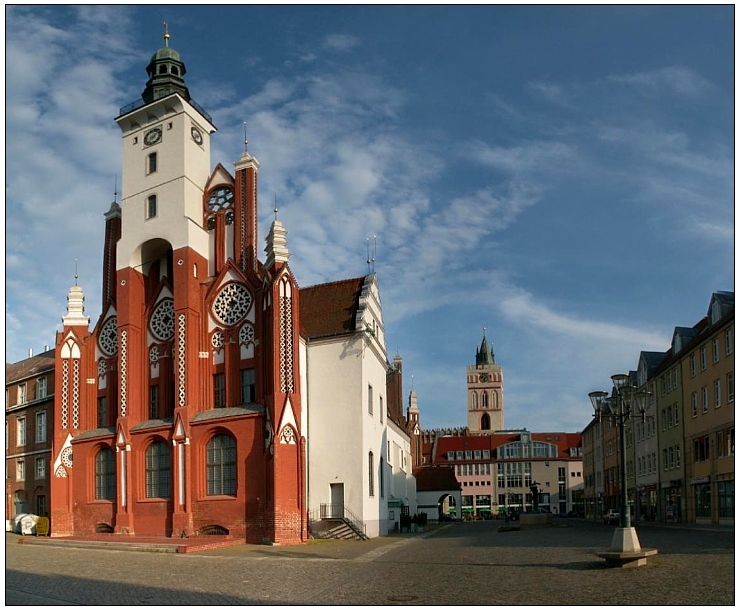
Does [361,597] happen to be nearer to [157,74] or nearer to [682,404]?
[157,74]

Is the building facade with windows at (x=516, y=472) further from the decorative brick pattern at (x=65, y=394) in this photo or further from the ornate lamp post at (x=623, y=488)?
the ornate lamp post at (x=623, y=488)

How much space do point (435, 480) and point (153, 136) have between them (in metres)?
54.0

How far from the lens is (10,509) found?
1977 inches

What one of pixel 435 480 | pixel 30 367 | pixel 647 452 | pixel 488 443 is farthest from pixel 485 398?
pixel 30 367

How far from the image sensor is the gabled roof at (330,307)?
44250mm

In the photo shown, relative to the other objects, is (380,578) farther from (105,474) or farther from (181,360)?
(105,474)

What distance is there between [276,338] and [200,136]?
13.4m

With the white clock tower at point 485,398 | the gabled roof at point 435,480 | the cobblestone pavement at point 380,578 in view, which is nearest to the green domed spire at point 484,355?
the white clock tower at point 485,398

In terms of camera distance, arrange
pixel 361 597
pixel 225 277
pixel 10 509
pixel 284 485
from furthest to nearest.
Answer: pixel 10 509
pixel 225 277
pixel 284 485
pixel 361 597

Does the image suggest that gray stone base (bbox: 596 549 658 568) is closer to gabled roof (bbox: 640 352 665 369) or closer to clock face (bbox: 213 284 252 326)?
clock face (bbox: 213 284 252 326)

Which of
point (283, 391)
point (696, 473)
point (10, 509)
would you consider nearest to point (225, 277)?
point (283, 391)

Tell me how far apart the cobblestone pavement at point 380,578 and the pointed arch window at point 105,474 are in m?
13.0

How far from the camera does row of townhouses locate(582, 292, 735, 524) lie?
47.0 meters

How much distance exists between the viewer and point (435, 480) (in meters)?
Answer: 87.7
